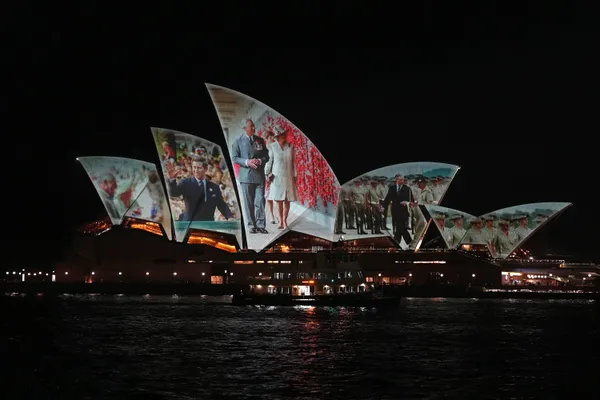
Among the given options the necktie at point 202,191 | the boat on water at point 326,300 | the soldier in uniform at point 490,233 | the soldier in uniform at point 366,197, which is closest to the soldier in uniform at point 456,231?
the soldier in uniform at point 490,233

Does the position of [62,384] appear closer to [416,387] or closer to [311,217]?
[416,387]

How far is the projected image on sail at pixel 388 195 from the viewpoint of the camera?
8156cm

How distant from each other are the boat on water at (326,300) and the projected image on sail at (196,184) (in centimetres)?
2469

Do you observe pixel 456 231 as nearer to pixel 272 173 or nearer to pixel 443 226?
pixel 443 226

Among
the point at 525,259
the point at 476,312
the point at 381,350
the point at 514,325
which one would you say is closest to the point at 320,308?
the point at 476,312

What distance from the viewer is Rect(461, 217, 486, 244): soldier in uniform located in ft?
278

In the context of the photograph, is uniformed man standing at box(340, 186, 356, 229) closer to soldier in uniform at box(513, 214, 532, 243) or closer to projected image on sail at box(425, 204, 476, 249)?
projected image on sail at box(425, 204, 476, 249)

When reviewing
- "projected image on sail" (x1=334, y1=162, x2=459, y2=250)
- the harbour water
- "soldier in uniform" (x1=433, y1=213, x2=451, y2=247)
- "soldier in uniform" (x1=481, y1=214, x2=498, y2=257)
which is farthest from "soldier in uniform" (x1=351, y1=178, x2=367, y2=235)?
the harbour water

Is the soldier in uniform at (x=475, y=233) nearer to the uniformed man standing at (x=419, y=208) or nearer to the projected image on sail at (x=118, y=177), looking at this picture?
the uniformed man standing at (x=419, y=208)

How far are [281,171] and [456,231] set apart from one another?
20.3 m

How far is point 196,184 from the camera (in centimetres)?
7725

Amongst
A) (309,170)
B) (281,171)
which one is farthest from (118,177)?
(309,170)

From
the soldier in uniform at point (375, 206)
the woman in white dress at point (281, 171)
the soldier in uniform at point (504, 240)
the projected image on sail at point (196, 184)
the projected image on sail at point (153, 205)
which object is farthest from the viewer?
the soldier in uniform at point (504, 240)

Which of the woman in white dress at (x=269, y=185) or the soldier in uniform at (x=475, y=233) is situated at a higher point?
the woman in white dress at (x=269, y=185)
